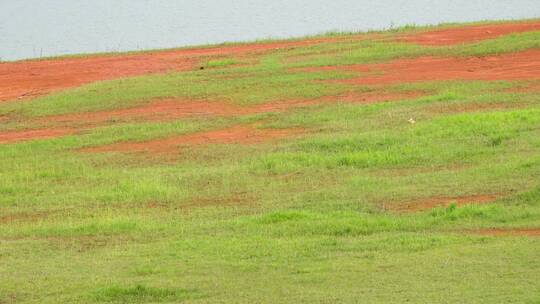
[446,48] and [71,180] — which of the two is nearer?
[71,180]

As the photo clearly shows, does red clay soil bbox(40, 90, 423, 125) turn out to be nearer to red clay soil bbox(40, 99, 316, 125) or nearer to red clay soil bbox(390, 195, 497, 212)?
red clay soil bbox(40, 99, 316, 125)

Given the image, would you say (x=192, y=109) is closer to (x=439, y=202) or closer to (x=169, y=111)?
(x=169, y=111)

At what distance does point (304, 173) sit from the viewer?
1241cm

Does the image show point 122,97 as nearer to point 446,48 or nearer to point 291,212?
point 446,48

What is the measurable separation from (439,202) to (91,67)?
11.3 metres

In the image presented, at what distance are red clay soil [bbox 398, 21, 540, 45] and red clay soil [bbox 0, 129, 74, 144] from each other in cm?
703

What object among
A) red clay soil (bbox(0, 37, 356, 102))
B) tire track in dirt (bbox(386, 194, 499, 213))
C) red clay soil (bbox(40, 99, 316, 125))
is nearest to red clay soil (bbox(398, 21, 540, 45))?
red clay soil (bbox(0, 37, 356, 102))

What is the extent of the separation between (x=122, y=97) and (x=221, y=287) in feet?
31.5

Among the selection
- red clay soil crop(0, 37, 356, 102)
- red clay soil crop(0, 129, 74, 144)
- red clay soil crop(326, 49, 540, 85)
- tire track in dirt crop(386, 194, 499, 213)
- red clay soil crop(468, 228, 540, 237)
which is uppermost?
red clay soil crop(0, 37, 356, 102)

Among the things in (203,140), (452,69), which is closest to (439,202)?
(203,140)

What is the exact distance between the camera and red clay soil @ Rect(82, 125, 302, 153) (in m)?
14.3

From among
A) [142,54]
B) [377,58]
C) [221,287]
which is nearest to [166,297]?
[221,287]

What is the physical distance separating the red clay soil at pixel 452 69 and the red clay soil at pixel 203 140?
10.0 feet

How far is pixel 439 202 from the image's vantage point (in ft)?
35.4
